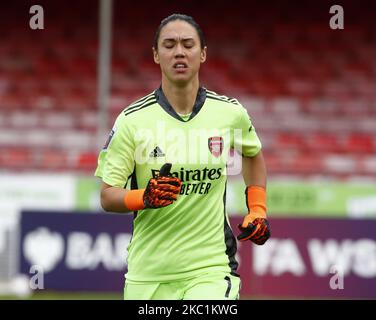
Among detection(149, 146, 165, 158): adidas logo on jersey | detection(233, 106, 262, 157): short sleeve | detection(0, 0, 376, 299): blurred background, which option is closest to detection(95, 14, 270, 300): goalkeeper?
detection(149, 146, 165, 158): adidas logo on jersey

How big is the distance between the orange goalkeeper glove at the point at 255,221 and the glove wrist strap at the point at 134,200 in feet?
2.04

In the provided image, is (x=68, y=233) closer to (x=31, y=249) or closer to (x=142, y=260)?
(x=31, y=249)

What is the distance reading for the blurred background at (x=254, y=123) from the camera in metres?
12.5

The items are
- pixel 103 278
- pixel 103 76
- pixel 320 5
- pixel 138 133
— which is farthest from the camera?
pixel 320 5

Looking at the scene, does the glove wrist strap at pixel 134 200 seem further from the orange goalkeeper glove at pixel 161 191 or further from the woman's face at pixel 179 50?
the woman's face at pixel 179 50

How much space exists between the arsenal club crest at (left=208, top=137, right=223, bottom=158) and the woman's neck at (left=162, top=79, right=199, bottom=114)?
219mm

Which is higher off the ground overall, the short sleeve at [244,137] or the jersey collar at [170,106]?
the jersey collar at [170,106]

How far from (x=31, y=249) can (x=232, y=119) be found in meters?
7.07

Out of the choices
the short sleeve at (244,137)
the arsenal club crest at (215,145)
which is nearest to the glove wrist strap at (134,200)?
the arsenal club crest at (215,145)

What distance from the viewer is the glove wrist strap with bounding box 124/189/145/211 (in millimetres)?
5715

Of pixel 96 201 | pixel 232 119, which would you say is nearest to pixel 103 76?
pixel 96 201

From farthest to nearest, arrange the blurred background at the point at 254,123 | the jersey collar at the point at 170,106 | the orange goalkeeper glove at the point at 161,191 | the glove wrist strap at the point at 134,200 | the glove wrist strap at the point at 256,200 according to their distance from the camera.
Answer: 1. the blurred background at the point at 254,123
2. the glove wrist strap at the point at 256,200
3. the jersey collar at the point at 170,106
4. the glove wrist strap at the point at 134,200
5. the orange goalkeeper glove at the point at 161,191

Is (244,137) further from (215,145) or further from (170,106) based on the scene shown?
(170,106)

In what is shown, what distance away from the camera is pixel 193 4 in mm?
18297
